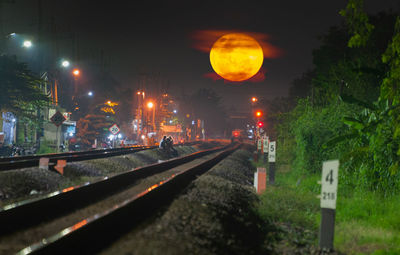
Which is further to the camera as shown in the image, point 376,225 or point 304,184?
point 304,184

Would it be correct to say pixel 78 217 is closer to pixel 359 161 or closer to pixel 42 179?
pixel 42 179

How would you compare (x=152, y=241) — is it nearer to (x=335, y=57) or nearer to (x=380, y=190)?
(x=380, y=190)

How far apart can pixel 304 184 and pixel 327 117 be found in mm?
4362

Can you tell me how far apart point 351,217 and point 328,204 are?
12.2 feet

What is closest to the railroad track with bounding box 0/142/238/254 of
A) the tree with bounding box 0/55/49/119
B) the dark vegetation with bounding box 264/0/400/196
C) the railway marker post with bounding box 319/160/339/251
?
the railway marker post with bounding box 319/160/339/251

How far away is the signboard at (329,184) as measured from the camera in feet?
24.0

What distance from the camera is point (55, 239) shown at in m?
5.84

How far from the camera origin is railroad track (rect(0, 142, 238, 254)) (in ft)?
20.9

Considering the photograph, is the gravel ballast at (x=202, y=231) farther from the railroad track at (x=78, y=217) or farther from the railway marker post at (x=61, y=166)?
the railway marker post at (x=61, y=166)

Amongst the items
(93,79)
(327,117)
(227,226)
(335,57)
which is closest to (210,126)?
(93,79)

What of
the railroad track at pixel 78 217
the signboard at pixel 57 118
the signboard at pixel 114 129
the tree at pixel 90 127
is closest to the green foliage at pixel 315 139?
the railroad track at pixel 78 217

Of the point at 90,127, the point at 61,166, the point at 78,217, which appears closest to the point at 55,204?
the point at 78,217

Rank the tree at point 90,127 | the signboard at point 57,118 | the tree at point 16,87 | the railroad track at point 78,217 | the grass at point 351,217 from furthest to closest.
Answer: the tree at point 90,127, the tree at point 16,87, the signboard at point 57,118, the grass at point 351,217, the railroad track at point 78,217

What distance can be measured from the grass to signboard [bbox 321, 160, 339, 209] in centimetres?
105
